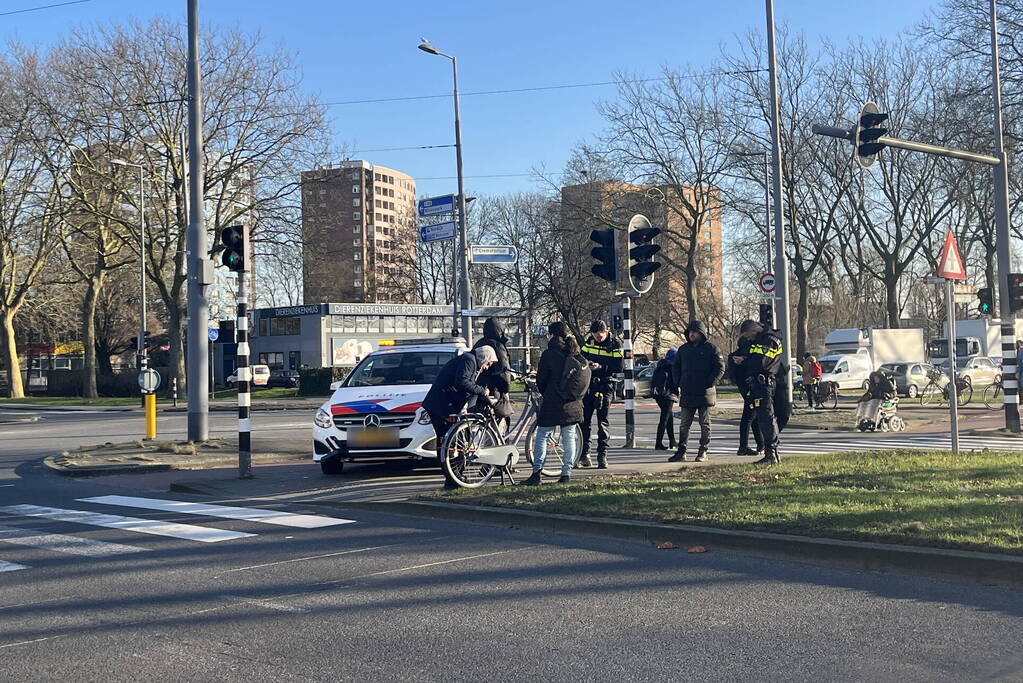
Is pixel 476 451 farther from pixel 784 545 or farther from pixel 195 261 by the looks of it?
pixel 195 261

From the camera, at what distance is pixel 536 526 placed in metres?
8.79

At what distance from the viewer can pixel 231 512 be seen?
10.2 metres

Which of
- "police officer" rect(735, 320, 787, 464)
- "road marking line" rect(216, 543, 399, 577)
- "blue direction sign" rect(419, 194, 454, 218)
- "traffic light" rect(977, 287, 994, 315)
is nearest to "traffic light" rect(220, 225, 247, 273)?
"road marking line" rect(216, 543, 399, 577)

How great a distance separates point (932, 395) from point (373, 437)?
27.0m

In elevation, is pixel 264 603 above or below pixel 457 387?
below

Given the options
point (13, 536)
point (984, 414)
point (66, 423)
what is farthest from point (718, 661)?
point (66, 423)

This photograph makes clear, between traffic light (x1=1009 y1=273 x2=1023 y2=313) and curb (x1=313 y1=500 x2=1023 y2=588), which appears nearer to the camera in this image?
curb (x1=313 y1=500 x2=1023 y2=588)

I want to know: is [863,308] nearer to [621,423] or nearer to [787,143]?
[787,143]

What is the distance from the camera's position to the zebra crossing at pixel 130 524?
27.3 feet

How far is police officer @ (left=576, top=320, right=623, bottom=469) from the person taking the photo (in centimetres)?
1274

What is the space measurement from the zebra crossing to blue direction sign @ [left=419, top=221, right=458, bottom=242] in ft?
47.4

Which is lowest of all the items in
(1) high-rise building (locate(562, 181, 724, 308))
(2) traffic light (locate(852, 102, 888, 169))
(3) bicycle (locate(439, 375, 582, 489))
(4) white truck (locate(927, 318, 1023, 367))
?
(3) bicycle (locate(439, 375, 582, 489))

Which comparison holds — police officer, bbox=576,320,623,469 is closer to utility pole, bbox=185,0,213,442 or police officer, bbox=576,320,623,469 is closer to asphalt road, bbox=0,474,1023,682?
asphalt road, bbox=0,474,1023,682

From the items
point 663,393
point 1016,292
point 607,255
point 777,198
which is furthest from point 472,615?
point 777,198
